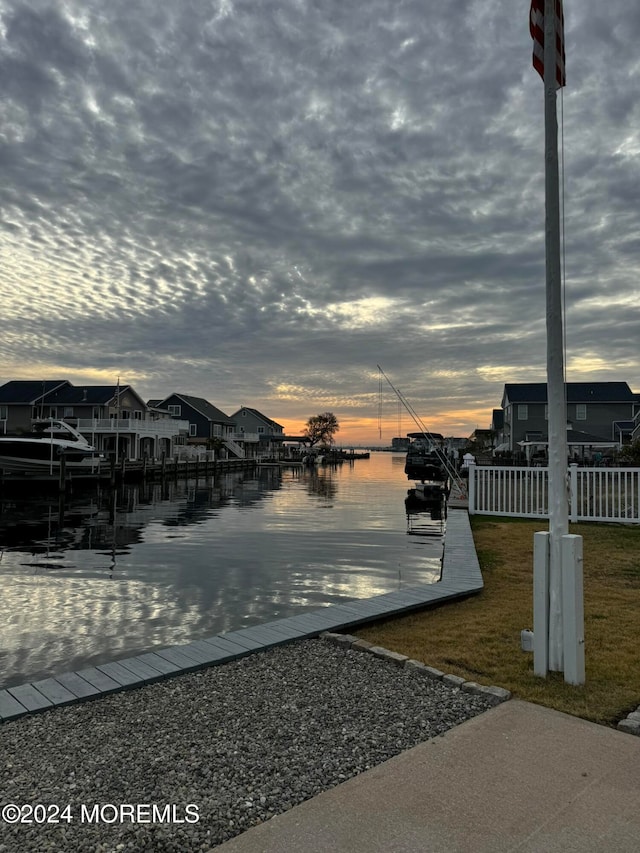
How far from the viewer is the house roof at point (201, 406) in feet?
239

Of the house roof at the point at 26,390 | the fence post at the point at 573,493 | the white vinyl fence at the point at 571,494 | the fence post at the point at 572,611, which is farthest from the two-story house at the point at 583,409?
the fence post at the point at 572,611

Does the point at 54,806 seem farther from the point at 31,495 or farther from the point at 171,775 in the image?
the point at 31,495

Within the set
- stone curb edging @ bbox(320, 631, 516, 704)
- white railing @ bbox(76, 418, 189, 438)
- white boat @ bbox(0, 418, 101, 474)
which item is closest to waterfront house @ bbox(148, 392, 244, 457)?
white railing @ bbox(76, 418, 189, 438)

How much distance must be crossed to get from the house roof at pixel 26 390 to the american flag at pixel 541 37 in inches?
2114

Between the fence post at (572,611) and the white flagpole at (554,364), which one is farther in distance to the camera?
the white flagpole at (554,364)

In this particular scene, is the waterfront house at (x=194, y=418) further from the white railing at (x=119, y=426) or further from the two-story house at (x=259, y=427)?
the white railing at (x=119, y=426)

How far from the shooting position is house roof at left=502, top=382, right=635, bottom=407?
53.9 metres

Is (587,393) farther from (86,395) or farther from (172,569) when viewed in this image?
(172,569)

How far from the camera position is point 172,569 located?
12.6 meters

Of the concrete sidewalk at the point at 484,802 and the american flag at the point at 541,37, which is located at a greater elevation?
the american flag at the point at 541,37

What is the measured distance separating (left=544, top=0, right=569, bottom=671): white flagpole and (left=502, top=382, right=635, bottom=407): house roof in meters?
52.3

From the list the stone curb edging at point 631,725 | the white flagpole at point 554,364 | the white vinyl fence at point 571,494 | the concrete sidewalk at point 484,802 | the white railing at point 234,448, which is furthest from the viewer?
the white railing at point 234,448

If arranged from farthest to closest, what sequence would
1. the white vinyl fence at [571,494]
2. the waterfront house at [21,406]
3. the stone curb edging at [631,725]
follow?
the waterfront house at [21,406], the white vinyl fence at [571,494], the stone curb edging at [631,725]

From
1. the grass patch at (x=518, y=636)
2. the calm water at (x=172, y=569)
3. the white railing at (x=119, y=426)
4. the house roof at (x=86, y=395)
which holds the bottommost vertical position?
the calm water at (x=172, y=569)
